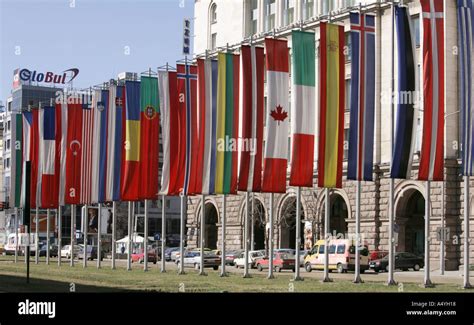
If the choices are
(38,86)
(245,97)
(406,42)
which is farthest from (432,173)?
(38,86)

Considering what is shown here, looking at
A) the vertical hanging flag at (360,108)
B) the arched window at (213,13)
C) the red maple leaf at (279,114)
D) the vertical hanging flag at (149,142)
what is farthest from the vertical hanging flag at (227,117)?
the arched window at (213,13)

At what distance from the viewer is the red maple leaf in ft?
150

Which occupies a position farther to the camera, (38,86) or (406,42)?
(38,86)

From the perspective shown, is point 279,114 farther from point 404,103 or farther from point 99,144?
point 99,144

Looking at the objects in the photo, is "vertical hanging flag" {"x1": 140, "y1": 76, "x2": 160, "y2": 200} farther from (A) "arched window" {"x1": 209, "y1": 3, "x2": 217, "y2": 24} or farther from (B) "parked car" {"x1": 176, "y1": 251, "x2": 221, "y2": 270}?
(A) "arched window" {"x1": 209, "y1": 3, "x2": 217, "y2": 24}

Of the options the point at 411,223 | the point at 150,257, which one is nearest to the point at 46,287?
the point at 411,223

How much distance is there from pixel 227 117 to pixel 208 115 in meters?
1.13

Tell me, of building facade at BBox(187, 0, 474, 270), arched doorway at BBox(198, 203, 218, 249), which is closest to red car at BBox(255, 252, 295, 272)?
building facade at BBox(187, 0, 474, 270)

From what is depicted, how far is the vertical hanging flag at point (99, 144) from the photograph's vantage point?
60.5m

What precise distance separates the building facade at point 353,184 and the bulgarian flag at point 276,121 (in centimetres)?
1413

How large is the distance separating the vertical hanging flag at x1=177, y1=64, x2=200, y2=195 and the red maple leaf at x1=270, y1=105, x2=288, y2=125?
7109mm
